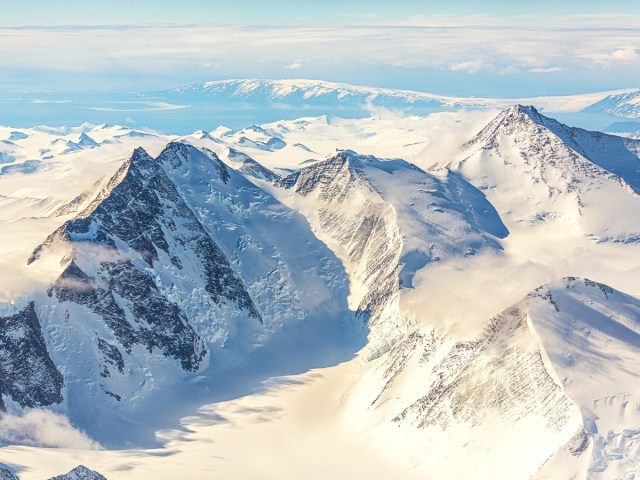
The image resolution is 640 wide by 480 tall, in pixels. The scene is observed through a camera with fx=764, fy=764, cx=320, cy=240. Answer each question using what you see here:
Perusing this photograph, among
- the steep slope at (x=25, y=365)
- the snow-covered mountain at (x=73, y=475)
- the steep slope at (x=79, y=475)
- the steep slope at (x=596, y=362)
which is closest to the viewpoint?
the snow-covered mountain at (x=73, y=475)

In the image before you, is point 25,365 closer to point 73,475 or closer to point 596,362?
point 73,475

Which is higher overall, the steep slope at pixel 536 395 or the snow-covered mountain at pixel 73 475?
the snow-covered mountain at pixel 73 475

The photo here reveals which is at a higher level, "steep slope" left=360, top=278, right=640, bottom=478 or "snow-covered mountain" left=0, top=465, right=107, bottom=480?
"snow-covered mountain" left=0, top=465, right=107, bottom=480

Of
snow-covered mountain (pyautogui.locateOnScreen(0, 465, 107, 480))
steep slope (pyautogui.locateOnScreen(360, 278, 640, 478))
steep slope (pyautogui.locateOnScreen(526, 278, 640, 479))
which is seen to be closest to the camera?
snow-covered mountain (pyautogui.locateOnScreen(0, 465, 107, 480))


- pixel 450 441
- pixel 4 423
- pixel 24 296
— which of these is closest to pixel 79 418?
pixel 4 423

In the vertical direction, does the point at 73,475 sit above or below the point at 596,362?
above

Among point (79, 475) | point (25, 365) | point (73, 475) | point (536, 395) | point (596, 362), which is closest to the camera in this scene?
point (73, 475)

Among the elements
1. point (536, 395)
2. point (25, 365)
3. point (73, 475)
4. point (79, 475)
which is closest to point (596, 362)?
point (536, 395)

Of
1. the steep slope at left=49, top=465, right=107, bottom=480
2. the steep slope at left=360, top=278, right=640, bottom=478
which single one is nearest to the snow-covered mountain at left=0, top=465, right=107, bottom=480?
the steep slope at left=49, top=465, right=107, bottom=480

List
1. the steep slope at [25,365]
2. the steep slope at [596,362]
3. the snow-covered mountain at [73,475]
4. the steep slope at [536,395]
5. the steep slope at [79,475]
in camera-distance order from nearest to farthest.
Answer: the snow-covered mountain at [73,475]
the steep slope at [79,475]
the steep slope at [596,362]
the steep slope at [536,395]
the steep slope at [25,365]

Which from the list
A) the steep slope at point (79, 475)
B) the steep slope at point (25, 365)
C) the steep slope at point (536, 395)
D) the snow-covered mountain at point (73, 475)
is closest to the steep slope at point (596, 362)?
the steep slope at point (536, 395)

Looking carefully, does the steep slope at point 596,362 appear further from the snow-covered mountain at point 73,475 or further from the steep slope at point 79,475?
the snow-covered mountain at point 73,475

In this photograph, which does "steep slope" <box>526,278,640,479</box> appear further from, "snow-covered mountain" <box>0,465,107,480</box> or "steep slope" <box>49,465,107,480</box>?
"snow-covered mountain" <box>0,465,107,480</box>
